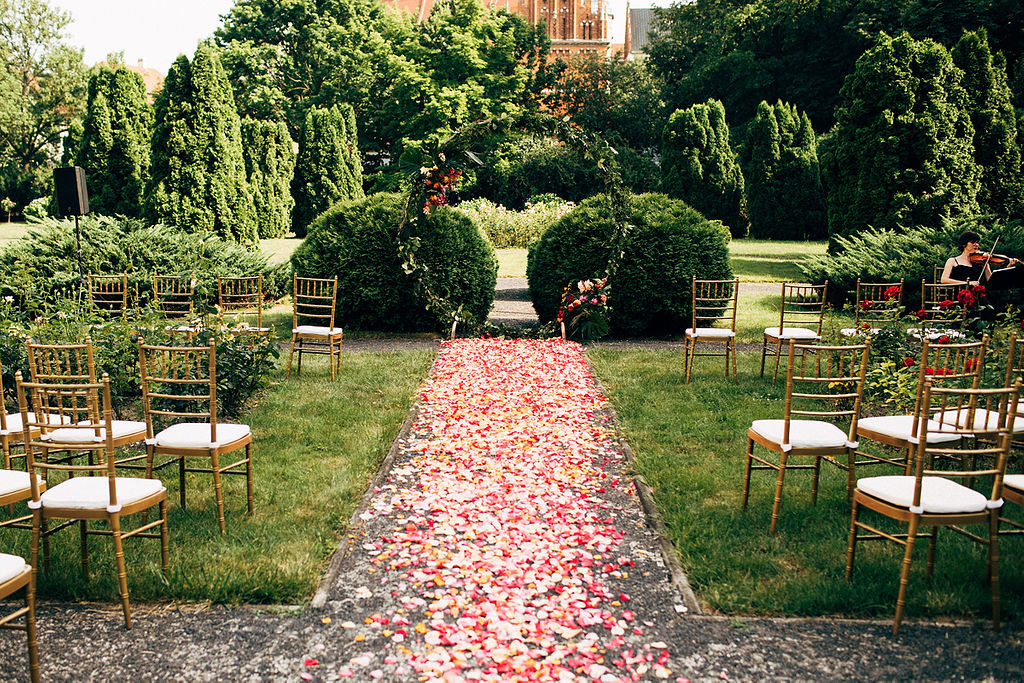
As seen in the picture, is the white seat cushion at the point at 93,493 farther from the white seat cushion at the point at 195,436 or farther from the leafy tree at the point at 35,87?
the leafy tree at the point at 35,87

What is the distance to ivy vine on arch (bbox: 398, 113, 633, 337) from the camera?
1115 cm

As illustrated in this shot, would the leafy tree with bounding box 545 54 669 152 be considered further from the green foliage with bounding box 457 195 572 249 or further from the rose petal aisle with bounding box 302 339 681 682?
the rose petal aisle with bounding box 302 339 681 682

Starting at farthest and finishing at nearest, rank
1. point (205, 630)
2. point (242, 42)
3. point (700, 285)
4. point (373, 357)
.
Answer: point (242, 42)
point (700, 285)
point (373, 357)
point (205, 630)

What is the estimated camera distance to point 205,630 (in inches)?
143

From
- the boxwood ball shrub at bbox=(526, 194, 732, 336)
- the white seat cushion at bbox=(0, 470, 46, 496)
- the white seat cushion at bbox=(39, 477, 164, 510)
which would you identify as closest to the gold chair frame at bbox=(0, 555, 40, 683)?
the white seat cushion at bbox=(39, 477, 164, 510)

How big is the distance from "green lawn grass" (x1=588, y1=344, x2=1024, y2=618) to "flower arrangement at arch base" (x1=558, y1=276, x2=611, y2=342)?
11.5ft

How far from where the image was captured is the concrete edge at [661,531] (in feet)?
13.1

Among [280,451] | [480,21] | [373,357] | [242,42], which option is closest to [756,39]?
[480,21]

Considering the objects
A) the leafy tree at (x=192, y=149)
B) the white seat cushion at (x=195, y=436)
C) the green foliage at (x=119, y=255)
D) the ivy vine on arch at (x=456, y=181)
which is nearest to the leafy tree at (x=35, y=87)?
the leafy tree at (x=192, y=149)

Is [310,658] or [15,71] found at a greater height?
[15,71]

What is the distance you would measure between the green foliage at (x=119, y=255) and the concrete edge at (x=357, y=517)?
5559mm

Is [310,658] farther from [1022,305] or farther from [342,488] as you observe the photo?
[1022,305]

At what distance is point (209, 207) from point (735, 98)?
1097 inches

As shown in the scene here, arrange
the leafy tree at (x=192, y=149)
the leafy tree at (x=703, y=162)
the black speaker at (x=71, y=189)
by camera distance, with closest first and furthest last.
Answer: the black speaker at (x=71, y=189)
the leafy tree at (x=192, y=149)
the leafy tree at (x=703, y=162)
